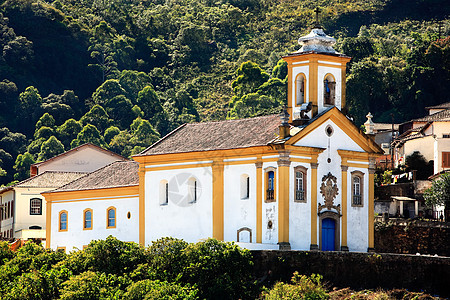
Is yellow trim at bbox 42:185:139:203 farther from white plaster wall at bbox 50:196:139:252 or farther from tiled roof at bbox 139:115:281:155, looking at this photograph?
tiled roof at bbox 139:115:281:155

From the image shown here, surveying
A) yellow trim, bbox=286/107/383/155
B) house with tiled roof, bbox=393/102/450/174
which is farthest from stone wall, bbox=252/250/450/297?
house with tiled roof, bbox=393/102/450/174

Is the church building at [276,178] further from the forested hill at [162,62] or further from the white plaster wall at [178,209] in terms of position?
the forested hill at [162,62]

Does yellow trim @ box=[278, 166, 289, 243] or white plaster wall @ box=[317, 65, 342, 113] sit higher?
white plaster wall @ box=[317, 65, 342, 113]

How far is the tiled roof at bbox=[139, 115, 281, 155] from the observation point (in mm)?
65938

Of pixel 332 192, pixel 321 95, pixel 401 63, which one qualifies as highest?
pixel 401 63

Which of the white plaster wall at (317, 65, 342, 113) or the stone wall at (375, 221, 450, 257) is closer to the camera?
the white plaster wall at (317, 65, 342, 113)

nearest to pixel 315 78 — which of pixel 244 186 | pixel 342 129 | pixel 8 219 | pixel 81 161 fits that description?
pixel 342 129

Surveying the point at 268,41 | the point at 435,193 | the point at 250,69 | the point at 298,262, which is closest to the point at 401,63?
the point at 250,69

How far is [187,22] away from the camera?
160750 mm

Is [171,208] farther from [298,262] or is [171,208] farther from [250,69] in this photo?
[250,69]

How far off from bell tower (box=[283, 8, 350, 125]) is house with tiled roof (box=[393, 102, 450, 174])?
22.4m

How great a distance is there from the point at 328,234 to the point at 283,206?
4.20m

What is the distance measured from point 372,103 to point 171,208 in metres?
55.5

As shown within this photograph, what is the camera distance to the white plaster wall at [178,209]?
220ft
